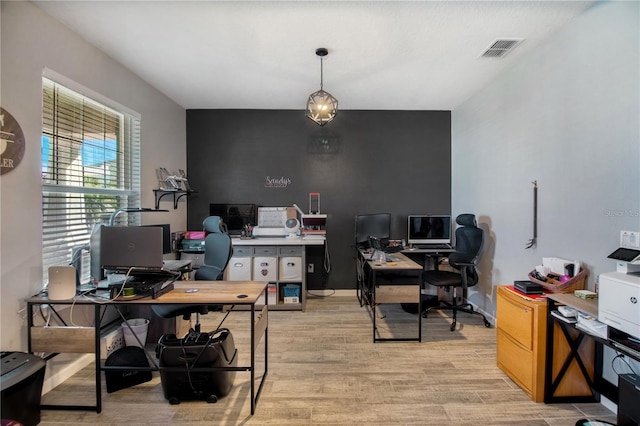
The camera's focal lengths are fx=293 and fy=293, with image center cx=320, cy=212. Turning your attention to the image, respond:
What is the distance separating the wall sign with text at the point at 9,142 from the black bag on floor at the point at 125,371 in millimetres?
1559

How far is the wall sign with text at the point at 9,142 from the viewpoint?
197cm

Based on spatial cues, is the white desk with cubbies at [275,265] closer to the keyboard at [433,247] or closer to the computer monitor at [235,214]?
the computer monitor at [235,214]

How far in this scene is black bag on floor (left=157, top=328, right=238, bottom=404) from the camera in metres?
2.09

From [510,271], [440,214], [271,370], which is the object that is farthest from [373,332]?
[440,214]

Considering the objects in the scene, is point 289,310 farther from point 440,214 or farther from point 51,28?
point 51,28

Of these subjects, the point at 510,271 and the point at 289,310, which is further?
the point at 289,310

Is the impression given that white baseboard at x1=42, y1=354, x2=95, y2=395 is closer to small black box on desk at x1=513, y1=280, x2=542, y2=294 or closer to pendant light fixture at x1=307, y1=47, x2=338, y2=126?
pendant light fixture at x1=307, y1=47, x2=338, y2=126

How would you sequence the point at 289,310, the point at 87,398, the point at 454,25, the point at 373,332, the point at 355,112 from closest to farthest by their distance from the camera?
the point at 87,398 < the point at 454,25 < the point at 373,332 < the point at 289,310 < the point at 355,112

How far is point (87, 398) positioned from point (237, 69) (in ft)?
10.8

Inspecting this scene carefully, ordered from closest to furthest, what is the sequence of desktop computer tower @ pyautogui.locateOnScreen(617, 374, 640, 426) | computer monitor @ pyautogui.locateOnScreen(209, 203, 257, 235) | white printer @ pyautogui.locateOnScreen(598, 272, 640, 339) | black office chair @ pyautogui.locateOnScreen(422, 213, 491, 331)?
white printer @ pyautogui.locateOnScreen(598, 272, 640, 339)
desktop computer tower @ pyautogui.locateOnScreen(617, 374, 640, 426)
black office chair @ pyautogui.locateOnScreen(422, 213, 491, 331)
computer monitor @ pyautogui.locateOnScreen(209, 203, 257, 235)

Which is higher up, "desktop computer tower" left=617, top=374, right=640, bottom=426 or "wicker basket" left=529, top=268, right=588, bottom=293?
"wicker basket" left=529, top=268, right=588, bottom=293

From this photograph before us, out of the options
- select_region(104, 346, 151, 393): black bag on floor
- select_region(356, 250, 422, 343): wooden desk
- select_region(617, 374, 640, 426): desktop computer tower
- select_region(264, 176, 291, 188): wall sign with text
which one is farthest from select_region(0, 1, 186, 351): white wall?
select_region(617, 374, 640, 426): desktop computer tower

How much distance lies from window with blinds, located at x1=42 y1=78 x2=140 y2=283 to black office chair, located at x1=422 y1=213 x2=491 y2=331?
3.53 meters

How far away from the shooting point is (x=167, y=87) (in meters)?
3.77
